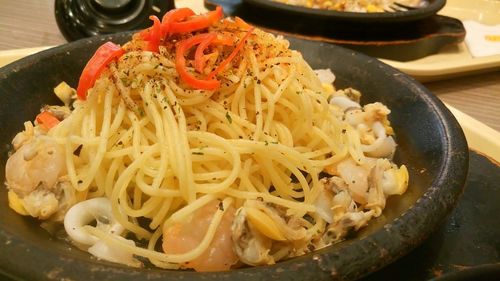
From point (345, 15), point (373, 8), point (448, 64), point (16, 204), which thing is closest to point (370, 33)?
point (345, 15)

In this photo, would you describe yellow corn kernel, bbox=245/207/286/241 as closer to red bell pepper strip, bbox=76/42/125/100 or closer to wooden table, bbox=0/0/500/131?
red bell pepper strip, bbox=76/42/125/100

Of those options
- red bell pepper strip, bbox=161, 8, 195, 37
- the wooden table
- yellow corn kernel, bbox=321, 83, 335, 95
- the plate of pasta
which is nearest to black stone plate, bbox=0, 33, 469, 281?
the plate of pasta

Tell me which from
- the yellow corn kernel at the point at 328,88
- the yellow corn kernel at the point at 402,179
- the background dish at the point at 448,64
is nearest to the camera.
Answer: the yellow corn kernel at the point at 402,179

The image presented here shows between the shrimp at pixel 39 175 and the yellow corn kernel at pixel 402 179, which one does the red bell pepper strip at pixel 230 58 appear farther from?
the yellow corn kernel at pixel 402 179

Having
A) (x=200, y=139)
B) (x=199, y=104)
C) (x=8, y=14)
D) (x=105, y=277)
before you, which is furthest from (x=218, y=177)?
(x=8, y=14)

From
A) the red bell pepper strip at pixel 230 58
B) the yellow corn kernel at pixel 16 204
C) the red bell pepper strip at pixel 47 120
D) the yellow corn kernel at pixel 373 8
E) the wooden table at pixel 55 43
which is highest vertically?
the red bell pepper strip at pixel 230 58

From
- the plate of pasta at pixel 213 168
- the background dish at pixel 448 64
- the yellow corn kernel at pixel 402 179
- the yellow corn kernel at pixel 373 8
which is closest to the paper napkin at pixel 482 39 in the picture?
the background dish at pixel 448 64

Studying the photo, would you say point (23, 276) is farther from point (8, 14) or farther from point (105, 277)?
point (8, 14)

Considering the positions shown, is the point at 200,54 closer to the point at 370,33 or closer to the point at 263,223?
the point at 263,223

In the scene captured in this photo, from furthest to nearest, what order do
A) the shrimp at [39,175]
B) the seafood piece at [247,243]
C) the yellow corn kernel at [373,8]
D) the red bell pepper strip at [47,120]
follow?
the yellow corn kernel at [373,8] → the red bell pepper strip at [47,120] → the shrimp at [39,175] → the seafood piece at [247,243]
